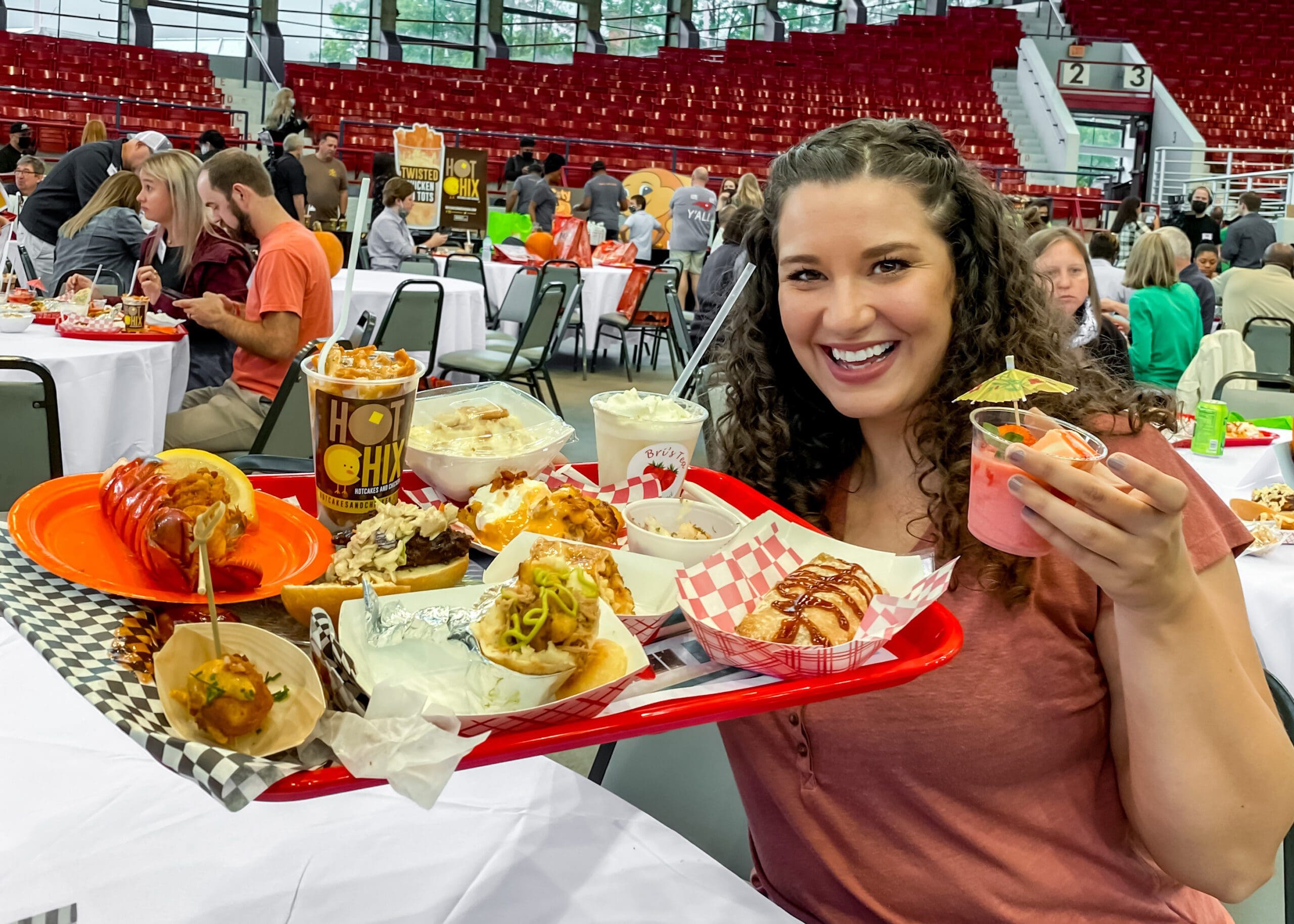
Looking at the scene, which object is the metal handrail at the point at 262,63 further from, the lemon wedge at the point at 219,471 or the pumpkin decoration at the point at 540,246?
the lemon wedge at the point at 219,471

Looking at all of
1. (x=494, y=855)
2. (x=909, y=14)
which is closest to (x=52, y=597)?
(x=494, y=855)

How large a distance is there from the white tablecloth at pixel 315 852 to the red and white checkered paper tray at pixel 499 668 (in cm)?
24

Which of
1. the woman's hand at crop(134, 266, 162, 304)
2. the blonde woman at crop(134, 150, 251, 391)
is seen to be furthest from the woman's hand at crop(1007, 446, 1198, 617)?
the woman's hand at crop(134, 266, 162, 304)

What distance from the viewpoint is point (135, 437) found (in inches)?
136

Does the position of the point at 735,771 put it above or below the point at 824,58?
below

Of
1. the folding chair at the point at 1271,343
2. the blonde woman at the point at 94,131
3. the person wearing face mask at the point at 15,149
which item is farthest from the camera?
the person wearing face mask at the point at 15,149

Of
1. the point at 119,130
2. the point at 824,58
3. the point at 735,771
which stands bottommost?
the point at 735,771

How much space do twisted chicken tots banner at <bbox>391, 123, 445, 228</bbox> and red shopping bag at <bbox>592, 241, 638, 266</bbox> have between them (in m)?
1.42

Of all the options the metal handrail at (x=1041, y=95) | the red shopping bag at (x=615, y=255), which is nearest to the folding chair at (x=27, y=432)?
the red shopping bag at (x=615, y=255)

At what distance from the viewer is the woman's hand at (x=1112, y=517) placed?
31.4 inches

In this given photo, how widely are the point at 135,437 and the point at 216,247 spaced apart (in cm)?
80

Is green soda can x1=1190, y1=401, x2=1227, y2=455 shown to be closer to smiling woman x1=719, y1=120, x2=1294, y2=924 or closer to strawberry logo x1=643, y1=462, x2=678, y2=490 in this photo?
smiling woman x1=719, y1=120, x2=1294, y2=924

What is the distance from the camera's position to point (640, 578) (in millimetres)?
985

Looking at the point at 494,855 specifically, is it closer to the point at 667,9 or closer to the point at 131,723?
the point at 131,723
